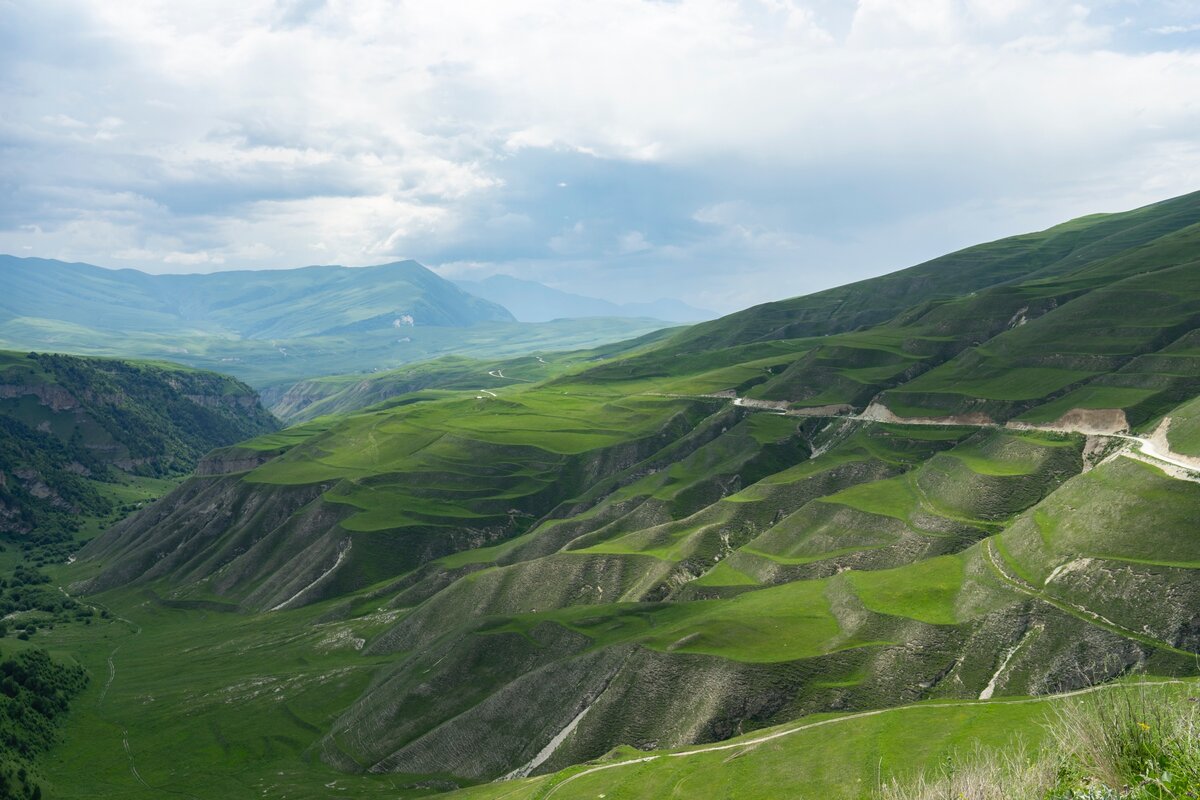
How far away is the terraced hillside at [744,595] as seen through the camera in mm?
79875

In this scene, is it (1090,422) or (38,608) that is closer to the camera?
(1090,422)

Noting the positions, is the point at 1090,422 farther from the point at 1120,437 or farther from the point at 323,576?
the point at 323,576

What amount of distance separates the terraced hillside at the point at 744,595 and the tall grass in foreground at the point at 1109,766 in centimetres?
2044

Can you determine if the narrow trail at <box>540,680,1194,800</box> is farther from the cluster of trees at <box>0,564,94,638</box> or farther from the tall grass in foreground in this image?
the cluster of trees at <box>0,564,94,638</box>

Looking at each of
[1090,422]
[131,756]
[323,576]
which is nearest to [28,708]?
[131,756]

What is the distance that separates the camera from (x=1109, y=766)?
33.4m

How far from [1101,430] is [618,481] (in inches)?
3973

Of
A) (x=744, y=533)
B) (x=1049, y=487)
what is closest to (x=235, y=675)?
(x=744, y=533)

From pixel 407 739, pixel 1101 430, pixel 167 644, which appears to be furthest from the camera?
pixel 167 644

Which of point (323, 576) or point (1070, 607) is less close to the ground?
point (1070, 607)

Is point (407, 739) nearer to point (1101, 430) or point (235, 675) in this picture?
point (235, 675)

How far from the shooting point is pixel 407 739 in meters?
99.7

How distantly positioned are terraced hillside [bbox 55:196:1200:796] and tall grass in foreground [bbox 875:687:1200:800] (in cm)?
2044

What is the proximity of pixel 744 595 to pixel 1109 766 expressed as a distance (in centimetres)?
7776
